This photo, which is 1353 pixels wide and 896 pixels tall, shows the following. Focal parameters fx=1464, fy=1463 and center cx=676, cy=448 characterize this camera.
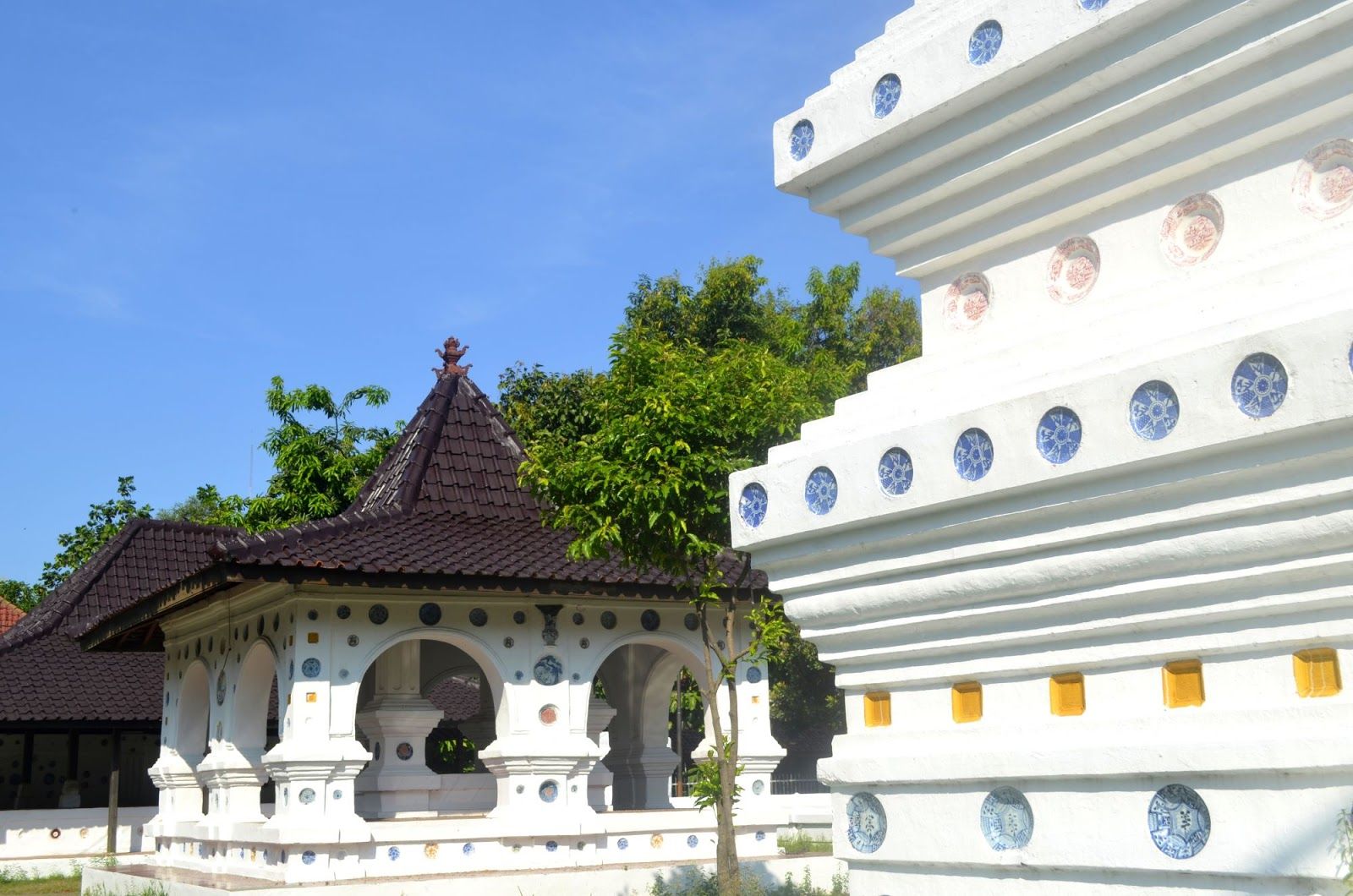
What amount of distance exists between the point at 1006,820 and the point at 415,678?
1364 cm

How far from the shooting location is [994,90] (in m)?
5.73

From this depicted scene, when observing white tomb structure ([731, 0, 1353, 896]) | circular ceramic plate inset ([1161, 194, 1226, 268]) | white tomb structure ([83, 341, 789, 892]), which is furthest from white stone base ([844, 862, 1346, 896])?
white tomb structure ([83, 341, 789, 892])

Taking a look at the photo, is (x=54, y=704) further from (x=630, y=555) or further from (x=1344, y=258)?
(x=1344, y=258)

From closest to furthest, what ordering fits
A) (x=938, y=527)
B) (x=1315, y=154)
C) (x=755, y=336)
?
(x=1315, y=154) → (x=938, y=527) → (x=755, y=336)

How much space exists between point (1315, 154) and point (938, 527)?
6.10 feet

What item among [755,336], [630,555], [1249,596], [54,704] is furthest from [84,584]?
[1249,596]

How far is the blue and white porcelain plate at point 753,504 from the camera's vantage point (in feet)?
20.4

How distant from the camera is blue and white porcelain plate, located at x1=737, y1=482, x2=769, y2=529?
6219 millimetres

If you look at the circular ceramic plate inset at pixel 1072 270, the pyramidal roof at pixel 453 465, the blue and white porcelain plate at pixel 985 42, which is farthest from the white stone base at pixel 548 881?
the blue and white porcelain plate at pixel 985 42

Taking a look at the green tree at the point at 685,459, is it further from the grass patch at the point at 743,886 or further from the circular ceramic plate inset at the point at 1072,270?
the circular ceramic plate inset at the point at 1072,270

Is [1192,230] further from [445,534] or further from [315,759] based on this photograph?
[445,534]

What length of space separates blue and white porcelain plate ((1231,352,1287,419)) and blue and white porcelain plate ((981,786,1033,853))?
5.54ft

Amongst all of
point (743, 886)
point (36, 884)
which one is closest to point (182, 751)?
point (36, 884)

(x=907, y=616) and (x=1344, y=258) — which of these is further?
(x=907, y=616)
